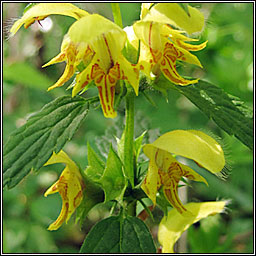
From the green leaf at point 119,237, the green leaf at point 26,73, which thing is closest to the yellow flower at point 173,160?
the green leaf at point 119,237

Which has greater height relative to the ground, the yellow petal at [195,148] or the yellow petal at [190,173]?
the yellow petal at [195,148]

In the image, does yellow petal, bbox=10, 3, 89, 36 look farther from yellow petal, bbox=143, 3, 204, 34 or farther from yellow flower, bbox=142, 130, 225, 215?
yellow flower, bbox=142, 130, 225, 215

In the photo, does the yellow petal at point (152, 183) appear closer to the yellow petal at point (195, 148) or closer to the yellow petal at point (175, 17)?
the yellow petal at point (195, 148)

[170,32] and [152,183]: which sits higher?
[170,32]

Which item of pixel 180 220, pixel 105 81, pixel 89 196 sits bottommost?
pixel 180 220

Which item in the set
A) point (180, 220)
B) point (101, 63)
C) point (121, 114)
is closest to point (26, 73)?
point (121, 114)

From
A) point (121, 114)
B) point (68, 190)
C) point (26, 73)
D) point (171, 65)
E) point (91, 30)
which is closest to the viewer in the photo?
point (91, 30)

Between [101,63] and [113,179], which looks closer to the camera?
[101,63]

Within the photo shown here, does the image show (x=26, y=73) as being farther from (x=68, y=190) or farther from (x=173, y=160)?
(x=173, y=160)
